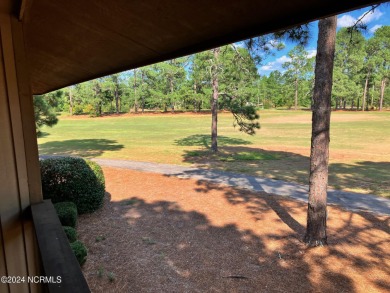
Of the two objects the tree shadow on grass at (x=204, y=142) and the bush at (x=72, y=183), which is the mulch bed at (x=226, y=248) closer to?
the bush at (x=72, y=183)

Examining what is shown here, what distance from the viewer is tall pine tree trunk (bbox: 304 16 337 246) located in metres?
4.61

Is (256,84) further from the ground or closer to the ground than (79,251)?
further from the ground

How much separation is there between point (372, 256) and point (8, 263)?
480 cm

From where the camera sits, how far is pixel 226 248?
15.2ft

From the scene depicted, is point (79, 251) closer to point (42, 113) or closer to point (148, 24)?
point (148, 24)

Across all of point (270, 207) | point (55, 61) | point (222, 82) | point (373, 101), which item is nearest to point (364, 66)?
point (373, 101)

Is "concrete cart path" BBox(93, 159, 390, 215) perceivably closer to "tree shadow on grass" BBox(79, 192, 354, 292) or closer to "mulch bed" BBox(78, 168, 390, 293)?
"mulch bed" BBox(78, 168, 390, 293)

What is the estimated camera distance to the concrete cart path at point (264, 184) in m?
6.54

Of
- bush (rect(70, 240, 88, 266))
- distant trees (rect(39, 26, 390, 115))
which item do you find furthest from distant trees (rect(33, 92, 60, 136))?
distant trees (rect(39, 26, 390, 115))

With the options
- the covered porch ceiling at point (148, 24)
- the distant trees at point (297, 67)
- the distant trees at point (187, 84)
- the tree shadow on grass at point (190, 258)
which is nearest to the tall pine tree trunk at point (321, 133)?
the tree shadow on grass at point (190, 258)

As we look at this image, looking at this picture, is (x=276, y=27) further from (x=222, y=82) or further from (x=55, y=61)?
(x=222, y=82)

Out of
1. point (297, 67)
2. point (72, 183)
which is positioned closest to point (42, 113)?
point (72, 183)

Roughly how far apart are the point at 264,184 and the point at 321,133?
396cm

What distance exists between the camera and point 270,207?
21.1ft
